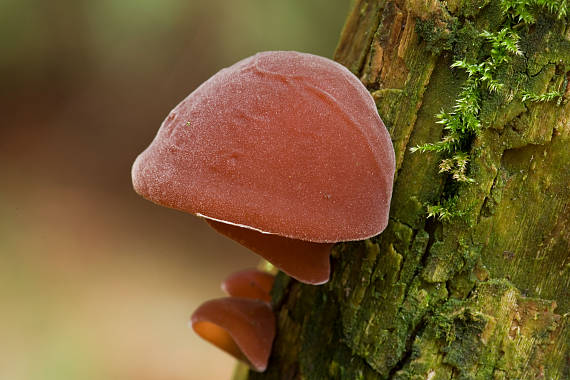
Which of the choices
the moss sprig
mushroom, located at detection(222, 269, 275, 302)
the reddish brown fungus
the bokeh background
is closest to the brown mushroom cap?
the moss sprig

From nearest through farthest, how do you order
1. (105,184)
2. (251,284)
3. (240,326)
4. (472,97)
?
(472,97) < (240,326) < (251,284) < (105,184)

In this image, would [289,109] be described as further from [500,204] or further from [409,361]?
[409,361]

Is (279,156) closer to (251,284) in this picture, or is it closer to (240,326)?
(240,326)

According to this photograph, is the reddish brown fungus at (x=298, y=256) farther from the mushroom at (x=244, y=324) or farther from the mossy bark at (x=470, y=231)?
the mushroom at (x=244, y=324)

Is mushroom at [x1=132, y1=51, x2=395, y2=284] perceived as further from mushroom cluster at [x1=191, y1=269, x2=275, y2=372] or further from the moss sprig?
mushroom cluster at [x1=191, y1=269, x2=275, y2=372]

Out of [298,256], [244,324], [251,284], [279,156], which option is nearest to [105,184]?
[251,284]

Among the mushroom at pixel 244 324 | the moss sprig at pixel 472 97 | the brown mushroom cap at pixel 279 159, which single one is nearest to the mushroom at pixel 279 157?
the brown mushroom cap at pixel 279 159
